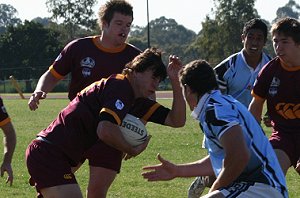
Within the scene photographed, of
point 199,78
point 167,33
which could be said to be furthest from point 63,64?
point 167,33

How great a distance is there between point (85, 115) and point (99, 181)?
151cm

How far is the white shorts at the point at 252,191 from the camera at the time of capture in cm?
497

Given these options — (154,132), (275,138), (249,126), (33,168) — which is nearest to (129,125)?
(33,168)

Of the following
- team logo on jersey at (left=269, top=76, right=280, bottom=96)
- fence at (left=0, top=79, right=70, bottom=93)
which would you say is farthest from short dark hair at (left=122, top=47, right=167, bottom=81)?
fence at (left=0, top=79, right=70, bottom=93)

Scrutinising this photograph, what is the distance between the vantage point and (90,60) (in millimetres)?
7352

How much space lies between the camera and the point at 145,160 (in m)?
12.7

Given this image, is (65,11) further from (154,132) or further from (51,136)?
(51,136)

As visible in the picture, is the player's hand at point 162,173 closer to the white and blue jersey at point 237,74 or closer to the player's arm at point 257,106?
the player's arm at point 257,106

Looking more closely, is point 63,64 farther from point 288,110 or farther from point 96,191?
point 288,110

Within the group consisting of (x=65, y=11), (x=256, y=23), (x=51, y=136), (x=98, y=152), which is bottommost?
(x=65, y=11)

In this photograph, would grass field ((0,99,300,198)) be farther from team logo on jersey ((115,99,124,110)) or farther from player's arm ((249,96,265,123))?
team logo on jersey ((115,99,124,110))

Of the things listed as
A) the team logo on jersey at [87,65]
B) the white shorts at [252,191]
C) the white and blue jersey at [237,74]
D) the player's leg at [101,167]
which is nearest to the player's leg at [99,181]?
the player's leg at [101,167]

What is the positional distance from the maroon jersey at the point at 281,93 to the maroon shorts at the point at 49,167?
2.34 m

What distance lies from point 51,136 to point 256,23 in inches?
131
